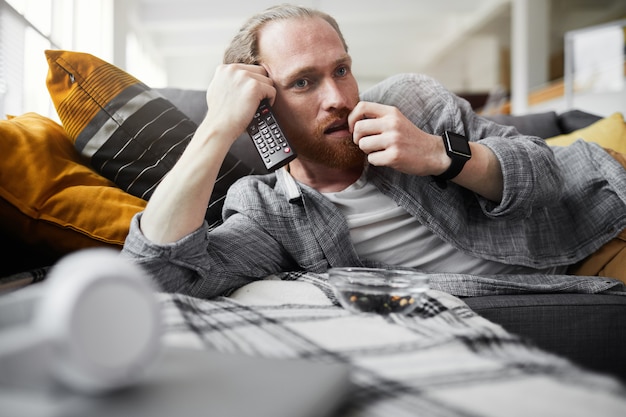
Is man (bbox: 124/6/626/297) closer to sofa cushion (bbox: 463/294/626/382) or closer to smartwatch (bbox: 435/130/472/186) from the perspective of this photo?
smartwatch (bbox: 435/130/472/186)

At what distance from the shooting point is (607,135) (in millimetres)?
1646

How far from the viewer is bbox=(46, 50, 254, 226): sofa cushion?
1207mm

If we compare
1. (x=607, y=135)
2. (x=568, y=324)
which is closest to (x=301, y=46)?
(x=568, y=324)

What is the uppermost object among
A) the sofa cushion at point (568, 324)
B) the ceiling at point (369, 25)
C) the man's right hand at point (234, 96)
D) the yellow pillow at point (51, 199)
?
the ceiling at point (369, 25)

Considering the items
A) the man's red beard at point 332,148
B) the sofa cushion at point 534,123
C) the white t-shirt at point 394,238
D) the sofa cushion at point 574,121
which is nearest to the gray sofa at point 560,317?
the white t-shirt at point 394,238

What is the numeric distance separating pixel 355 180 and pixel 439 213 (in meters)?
0.22

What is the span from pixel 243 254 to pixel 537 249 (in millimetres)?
701

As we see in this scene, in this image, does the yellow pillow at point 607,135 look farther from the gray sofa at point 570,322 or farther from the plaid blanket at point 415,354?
the plaid blanket at point 415,354

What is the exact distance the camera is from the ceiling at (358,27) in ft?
23.1

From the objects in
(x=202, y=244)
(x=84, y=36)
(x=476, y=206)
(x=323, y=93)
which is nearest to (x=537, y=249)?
(x=476, y=206)

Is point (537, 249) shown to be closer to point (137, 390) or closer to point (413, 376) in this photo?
point (413, 376)

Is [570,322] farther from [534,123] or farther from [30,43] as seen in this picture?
[30,43]

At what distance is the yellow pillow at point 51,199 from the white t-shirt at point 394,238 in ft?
1.51

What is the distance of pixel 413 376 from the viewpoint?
17.6 inches
